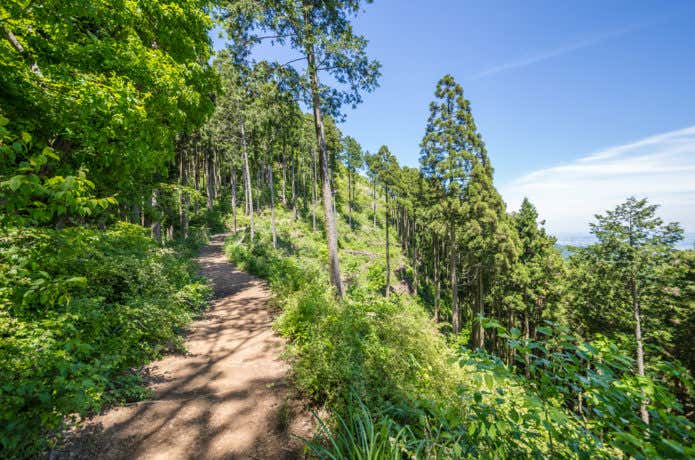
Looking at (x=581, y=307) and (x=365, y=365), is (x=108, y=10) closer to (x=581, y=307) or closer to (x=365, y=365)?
(x=365, y=365)

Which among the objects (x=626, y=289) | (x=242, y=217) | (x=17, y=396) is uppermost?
(x=242, y=217)

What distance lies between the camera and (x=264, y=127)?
1786 cm

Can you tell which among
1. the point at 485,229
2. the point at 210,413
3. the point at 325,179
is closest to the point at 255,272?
the point at 325,179

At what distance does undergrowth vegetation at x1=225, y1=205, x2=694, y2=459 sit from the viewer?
2.08 m

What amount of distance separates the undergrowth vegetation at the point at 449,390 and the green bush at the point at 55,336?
2293 mm

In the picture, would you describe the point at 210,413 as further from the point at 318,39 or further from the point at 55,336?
the point at 318,39

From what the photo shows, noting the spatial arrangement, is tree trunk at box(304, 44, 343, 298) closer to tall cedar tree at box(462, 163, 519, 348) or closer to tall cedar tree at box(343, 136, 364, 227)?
tall cedar tree at box(462, 163, 519, 348)

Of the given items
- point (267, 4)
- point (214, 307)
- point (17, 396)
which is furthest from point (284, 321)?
point (267, 4)

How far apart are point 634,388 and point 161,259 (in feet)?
34.0

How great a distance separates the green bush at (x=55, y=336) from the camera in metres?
2.04

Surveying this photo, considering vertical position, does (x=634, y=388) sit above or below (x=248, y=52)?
below

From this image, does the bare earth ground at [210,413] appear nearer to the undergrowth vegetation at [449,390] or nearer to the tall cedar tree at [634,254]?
the undergrowth vegetation at [449,390]

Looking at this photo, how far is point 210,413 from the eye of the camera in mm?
3795

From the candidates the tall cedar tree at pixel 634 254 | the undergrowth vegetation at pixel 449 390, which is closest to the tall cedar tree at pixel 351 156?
the tall cedar tree at pixel 634 254
